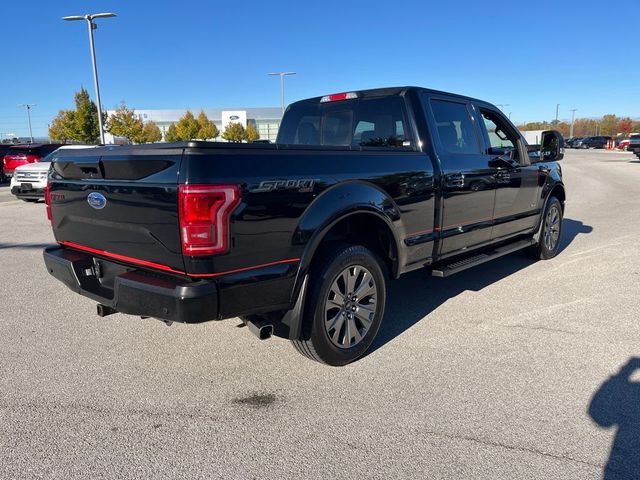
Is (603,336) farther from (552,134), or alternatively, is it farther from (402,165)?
(552,134)

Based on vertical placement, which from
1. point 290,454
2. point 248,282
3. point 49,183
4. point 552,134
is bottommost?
point 290,454

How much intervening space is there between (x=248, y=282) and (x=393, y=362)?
1377mm

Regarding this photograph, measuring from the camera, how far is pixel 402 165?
3.70 metres

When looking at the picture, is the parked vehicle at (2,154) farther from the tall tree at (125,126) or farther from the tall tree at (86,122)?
the tall tree at (125,126)

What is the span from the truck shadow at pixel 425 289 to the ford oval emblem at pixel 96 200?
219 centimetres

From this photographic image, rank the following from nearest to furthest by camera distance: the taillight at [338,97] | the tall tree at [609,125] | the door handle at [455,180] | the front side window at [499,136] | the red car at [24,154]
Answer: the door handle at [455,180], the taillight at [338,97], the front side window at [499,136], the red car at [24,154], the tall tree at [609,125]

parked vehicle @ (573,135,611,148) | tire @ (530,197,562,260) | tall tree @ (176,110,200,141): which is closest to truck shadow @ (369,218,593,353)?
tire @ (530,197,562,260)

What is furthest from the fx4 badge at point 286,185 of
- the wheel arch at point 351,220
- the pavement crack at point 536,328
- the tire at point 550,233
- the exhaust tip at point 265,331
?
the tire at point 550,233

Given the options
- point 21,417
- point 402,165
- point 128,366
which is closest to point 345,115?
point 402,165

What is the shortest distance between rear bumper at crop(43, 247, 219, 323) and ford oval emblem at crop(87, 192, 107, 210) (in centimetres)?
38

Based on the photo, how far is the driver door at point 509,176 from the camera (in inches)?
192

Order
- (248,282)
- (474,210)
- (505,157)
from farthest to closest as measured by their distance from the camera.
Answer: (505,157) < (474,210) < (248,282)

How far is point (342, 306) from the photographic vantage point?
3.31 metres

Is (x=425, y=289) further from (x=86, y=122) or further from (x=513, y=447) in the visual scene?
(x=86, y=122)
